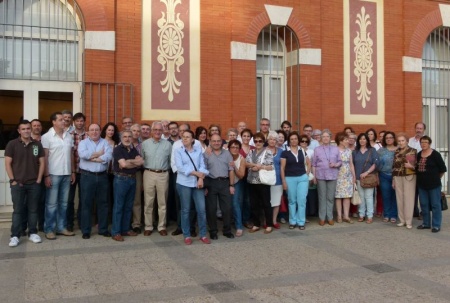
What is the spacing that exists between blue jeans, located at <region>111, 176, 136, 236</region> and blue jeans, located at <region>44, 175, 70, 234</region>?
0.88m

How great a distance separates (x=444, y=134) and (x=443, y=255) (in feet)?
23.5

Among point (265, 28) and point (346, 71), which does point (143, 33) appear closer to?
point (265, 28)

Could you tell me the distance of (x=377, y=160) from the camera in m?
8.98

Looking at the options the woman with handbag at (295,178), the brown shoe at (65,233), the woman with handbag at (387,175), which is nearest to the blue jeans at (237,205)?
the woman with handbag at (295,178)

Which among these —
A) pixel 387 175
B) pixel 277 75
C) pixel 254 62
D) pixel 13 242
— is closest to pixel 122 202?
pixel 13 242

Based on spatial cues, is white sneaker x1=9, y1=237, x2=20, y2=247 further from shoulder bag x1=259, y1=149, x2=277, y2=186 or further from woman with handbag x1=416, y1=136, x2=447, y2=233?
woman with handbag x1=416, y1=136, x2=447, y2=233

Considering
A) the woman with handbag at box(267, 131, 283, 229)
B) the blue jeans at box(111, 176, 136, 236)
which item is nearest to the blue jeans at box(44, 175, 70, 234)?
the blue jeans at box(111, 176, 136, 236)

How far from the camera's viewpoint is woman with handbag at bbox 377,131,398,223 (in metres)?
8.97

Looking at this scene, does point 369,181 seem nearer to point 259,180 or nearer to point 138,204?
point 259,180

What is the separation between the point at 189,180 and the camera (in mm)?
7262

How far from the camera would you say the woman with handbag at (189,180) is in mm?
7199

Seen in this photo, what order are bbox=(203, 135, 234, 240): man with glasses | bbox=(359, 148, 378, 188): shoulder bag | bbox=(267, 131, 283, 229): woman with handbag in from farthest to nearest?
bbox=(359, 148, 378, 188): shoulder bag < bbox=(267, 131, 283, 229): woman with handbag < bbox=(203, 135, 234, 240): man with glasses

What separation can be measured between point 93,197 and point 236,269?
9.47ft

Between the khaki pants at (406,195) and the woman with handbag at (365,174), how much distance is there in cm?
46
